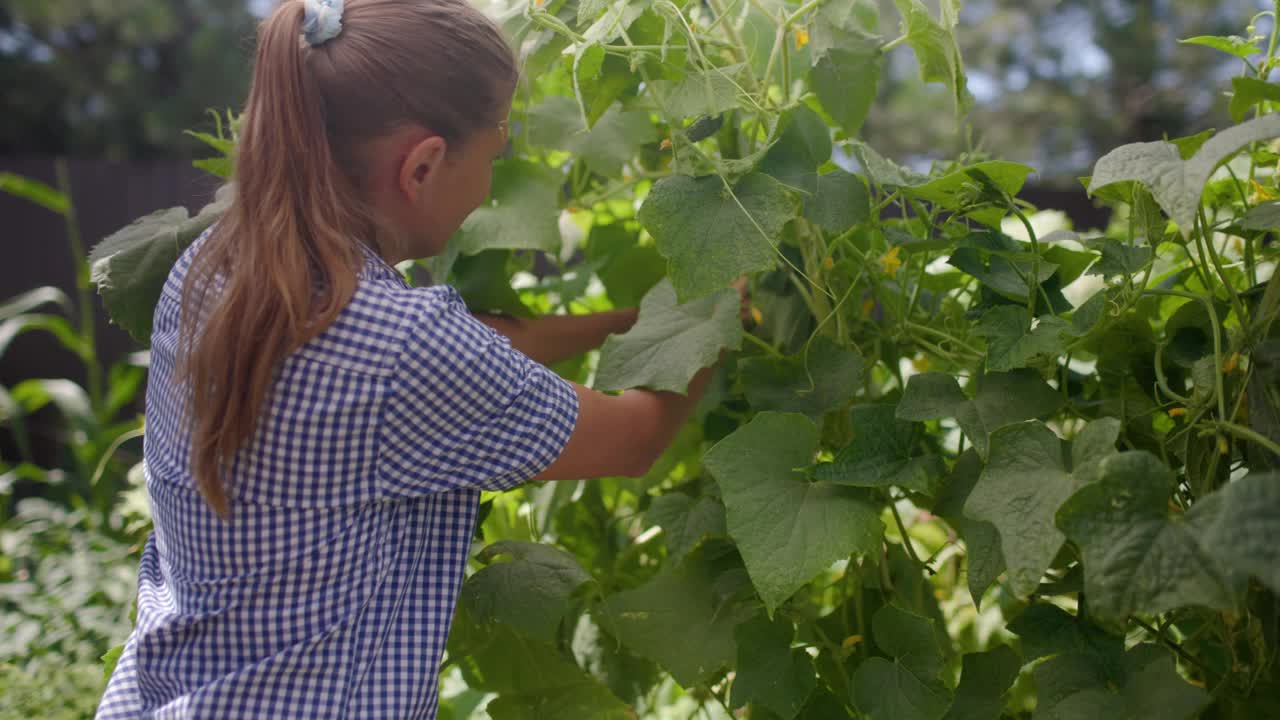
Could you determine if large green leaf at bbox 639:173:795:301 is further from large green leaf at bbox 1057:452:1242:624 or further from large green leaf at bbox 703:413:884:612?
large green leaf at bbox 1057:452:1242:624

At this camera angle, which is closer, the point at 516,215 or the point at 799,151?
the point at 799,151

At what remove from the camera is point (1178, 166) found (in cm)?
75

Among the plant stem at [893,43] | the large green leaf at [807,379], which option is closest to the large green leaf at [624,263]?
the large green leaf at [807,379]

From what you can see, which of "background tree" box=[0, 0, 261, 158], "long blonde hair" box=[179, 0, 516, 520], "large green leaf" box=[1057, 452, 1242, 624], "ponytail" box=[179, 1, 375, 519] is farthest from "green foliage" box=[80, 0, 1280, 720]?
"background tree" box=[0, 0, 261, 158]

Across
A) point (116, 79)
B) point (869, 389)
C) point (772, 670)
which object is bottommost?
point (116, 79)

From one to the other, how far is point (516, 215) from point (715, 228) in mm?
347

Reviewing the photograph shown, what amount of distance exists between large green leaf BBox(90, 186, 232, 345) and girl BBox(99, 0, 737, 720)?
217mm

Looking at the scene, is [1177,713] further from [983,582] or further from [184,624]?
[184,624]

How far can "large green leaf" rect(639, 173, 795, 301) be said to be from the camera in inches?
35.7

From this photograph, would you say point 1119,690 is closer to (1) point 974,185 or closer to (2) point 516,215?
(1) point 974,185

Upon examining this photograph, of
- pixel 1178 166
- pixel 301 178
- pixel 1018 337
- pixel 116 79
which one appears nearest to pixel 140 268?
pixel 301 178

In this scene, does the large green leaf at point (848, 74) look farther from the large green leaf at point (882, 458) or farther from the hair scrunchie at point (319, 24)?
the hair scrunchie at point (319, 24)

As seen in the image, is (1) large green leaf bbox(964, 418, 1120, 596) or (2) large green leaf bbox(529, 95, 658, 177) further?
(2) large green leaf bbox(529, 95, 658, 177)

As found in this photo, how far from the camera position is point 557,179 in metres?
1.30
